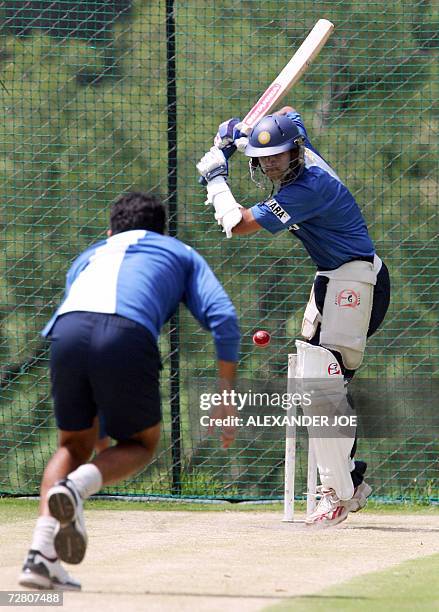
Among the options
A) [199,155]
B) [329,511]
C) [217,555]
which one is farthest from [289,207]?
[199,155]

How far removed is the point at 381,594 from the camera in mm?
4637

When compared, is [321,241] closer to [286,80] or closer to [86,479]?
[286,80]

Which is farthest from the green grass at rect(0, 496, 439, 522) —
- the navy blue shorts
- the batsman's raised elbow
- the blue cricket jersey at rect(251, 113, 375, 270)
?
the navy blue shorts

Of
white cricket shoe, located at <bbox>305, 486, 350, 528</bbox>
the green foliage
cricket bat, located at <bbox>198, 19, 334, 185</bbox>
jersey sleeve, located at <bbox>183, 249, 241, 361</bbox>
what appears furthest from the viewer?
the green foliage

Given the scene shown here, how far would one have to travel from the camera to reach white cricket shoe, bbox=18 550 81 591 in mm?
4191

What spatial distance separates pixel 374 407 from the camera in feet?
28.0

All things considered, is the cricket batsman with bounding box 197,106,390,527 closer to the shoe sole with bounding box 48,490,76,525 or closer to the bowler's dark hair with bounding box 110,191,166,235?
the bowler's dark hair with bounding box 110,191,166,235

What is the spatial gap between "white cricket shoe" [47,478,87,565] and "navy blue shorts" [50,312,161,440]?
1.14ft

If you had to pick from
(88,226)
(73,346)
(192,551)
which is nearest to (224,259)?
(88,226)

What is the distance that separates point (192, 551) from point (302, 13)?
424cm

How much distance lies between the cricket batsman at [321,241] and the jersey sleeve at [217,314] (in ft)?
6.33

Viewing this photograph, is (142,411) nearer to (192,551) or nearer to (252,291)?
(192,551)

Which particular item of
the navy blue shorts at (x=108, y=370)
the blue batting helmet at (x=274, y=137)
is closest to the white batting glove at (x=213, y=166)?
the blue batting helmet at (x=274, y=137)

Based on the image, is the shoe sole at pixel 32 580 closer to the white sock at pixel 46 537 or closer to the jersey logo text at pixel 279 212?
the white sock at pixel 46 537
